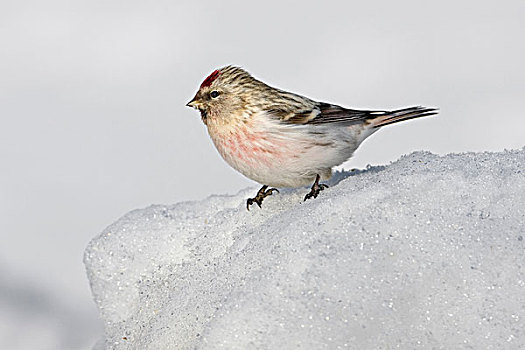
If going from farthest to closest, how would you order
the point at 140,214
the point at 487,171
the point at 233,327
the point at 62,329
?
the point at 62,329 → the point at 140,214 → the point at 487,171 → the point at 233,327

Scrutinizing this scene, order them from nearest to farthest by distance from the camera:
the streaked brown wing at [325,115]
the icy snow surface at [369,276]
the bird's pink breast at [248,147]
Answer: the icy snow surface at [369,276]
the bird's pink breast at [248,147]
the streaked brown wing at [325,115]

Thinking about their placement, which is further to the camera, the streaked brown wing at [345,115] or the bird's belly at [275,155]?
the streaked brown wing at [345,115]

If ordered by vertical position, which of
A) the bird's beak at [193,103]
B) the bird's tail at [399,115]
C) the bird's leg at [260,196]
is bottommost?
the bird's leg at [260,196]

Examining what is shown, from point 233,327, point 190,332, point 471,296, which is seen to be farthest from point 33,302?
point 471,296

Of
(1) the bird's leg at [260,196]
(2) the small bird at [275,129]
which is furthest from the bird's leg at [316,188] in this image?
(1) the bird's leg at [260,196]

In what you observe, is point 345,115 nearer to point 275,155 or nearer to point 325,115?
point 325,115

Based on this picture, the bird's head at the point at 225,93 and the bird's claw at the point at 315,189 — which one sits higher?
the bird's head at the point at 225,93

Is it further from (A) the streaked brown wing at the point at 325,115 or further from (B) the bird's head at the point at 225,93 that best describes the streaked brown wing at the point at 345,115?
(B) the bird's head at the point at 225,93

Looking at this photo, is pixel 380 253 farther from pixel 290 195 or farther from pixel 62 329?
pixel 62 329
